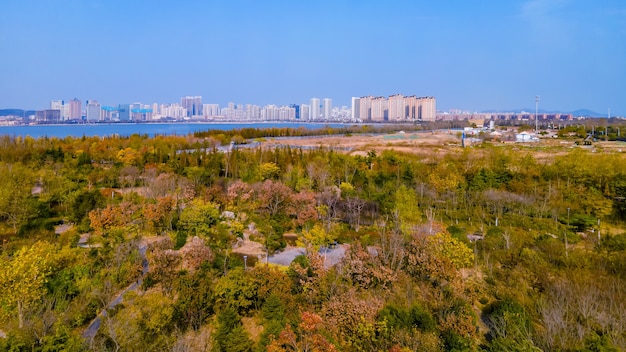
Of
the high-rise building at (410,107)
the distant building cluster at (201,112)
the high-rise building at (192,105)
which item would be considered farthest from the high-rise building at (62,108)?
the high-rise building at (410,107)

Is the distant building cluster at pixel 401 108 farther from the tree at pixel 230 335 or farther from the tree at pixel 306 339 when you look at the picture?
the tree at pixel 306 339

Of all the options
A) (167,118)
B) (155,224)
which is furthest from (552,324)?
(167,118)

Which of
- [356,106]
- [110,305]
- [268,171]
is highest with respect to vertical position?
[356,106]

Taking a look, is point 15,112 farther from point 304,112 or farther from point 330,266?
point 330,266

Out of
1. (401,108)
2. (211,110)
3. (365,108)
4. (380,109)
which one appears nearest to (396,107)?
(401,108)

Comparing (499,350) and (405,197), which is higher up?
(405,197)

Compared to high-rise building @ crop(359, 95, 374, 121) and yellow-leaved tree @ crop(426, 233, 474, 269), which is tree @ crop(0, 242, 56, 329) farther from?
high-rise building @ crop(359, 95, 374, 121)

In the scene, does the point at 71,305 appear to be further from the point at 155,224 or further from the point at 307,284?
the point at 155,224
